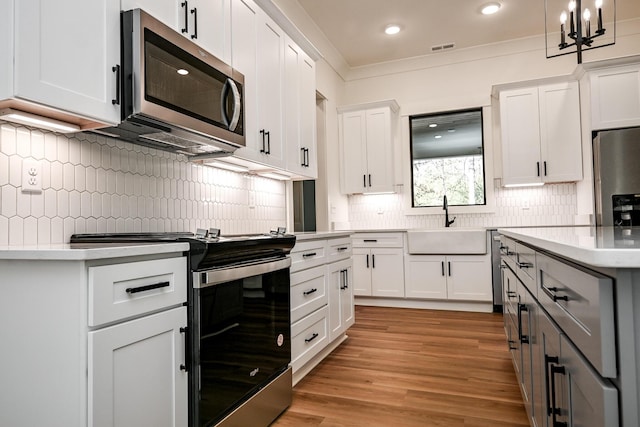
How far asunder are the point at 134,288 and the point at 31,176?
29.6 inches

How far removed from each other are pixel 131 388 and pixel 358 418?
1210 millimetres

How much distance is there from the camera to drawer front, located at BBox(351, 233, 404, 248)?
4730 mm

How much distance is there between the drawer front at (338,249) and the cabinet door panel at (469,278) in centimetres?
162

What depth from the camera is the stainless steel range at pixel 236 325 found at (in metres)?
1.53

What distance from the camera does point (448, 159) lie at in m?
5.19

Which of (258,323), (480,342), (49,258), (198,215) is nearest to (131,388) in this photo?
(49,258)

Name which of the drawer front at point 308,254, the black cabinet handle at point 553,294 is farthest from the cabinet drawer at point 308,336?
the black cabinet handle at point 553,294

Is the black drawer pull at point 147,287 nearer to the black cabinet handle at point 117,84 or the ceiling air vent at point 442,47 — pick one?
the black cabinet handle at point 117,84

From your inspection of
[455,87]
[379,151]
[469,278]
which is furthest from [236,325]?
[455,87]

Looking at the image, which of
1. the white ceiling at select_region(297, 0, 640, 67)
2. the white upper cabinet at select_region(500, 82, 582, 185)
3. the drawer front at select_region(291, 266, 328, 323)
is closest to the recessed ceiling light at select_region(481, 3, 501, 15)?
the white ceiling at select_region(297, 0, 640, 67)

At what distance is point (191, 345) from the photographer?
4.96 ft

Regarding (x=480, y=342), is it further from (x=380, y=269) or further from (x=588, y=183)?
(x=588, y=183)

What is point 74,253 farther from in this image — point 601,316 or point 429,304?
point 429,304

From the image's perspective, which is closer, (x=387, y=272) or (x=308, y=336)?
→ (x=308, y=336)
